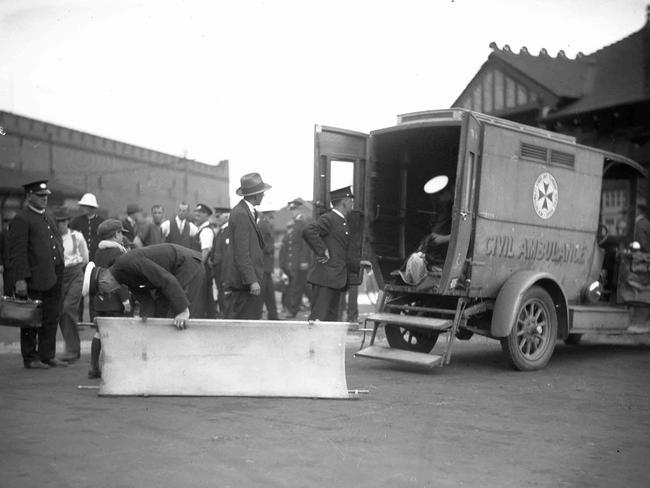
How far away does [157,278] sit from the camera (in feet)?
20.4

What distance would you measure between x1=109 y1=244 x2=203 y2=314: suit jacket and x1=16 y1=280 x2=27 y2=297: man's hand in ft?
4.64

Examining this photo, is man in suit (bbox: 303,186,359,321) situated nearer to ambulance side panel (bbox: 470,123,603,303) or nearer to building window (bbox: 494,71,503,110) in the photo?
ambulance side panel (bbox: 470,123,603,303)

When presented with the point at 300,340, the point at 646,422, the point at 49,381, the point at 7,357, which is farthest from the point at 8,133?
the point at 646,422

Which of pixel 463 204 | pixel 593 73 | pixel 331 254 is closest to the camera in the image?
pixel 463 204

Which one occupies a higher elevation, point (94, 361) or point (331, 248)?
point (331, 248)

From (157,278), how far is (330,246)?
9.99 ft

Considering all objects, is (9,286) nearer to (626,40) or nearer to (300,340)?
(300,340)

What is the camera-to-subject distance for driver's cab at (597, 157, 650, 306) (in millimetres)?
9672

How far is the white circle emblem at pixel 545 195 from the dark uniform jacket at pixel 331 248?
2131 mm

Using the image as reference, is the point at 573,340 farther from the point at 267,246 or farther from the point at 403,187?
the point at 267,246

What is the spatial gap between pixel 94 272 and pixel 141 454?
2.61m

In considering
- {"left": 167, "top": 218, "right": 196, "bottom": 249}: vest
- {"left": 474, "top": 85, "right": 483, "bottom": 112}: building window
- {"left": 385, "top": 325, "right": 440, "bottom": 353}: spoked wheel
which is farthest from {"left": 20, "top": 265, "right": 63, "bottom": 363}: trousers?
{"left": 474, "top": 85, "right": 483, "bottom": 112}: building window

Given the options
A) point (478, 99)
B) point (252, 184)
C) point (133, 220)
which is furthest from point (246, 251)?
point (478, 99)

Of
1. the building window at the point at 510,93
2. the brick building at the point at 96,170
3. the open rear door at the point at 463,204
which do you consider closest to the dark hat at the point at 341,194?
the open rear door at the point at 463,204
